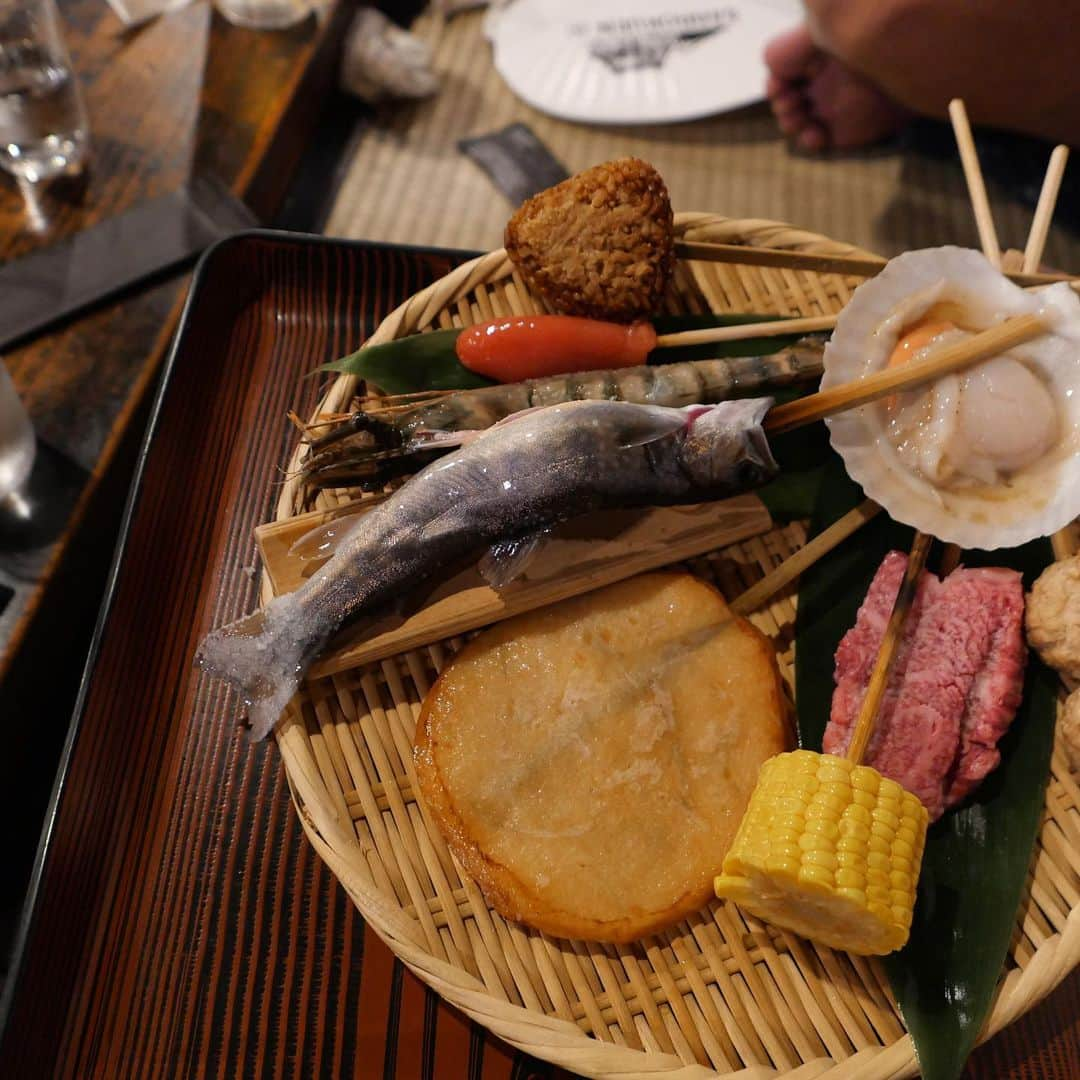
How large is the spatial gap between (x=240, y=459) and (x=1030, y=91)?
229 cm

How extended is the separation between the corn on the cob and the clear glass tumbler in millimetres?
1727

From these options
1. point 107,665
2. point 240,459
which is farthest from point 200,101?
point 107,665


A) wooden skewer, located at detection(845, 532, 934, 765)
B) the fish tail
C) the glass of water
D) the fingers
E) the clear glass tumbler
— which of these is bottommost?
wooden skewer, located at detection(845, 532, 934, 765)

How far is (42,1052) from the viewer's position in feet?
4.70

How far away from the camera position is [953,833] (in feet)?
4.90

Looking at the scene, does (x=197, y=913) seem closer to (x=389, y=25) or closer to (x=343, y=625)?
(x=343, y=625)

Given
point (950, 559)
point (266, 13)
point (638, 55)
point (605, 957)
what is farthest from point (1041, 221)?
point (266, 13)

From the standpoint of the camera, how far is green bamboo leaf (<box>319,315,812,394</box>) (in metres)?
1.81

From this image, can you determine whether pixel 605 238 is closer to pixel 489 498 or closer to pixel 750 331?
pixel 750 331

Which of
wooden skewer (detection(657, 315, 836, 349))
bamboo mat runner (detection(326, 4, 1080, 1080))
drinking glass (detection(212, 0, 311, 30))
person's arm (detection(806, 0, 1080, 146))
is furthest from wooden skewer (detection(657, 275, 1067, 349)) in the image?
drinking glass (detection(212, 0, 311, 30))

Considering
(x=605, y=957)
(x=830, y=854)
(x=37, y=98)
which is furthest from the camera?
(x=37, y=98)

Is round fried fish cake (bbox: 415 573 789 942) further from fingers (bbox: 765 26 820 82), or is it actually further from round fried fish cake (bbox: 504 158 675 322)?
fingers (bbox: 765 26 820 82)

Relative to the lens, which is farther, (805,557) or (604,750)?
(805,557)

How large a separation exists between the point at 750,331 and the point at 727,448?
1.32 feet
